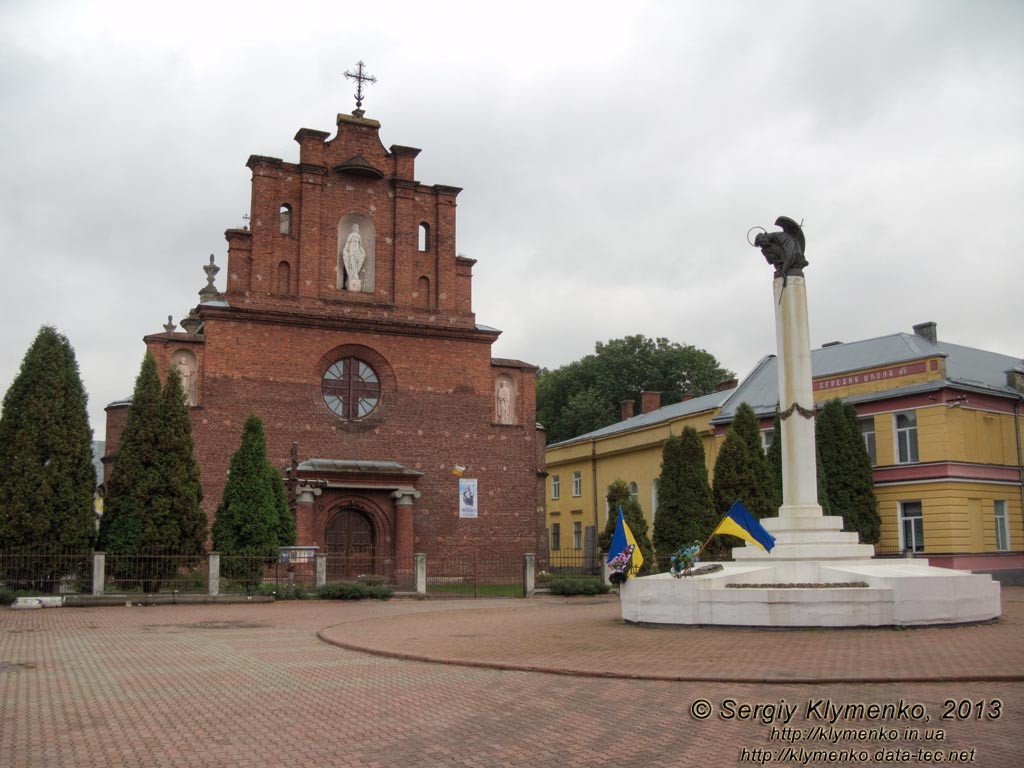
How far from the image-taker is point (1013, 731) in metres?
7.50

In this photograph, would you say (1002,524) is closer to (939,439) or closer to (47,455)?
(939,439)

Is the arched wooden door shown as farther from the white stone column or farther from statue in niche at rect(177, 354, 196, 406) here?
the white stone column

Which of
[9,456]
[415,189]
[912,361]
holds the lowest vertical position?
[9,456]

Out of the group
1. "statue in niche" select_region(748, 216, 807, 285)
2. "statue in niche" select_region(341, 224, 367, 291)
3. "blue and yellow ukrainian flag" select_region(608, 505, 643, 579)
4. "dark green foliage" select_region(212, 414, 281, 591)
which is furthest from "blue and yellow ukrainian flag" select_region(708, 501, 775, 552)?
"statue in niche" select_region(341, 224, 367, 291)

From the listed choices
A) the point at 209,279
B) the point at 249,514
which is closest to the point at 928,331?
the point at 249,514

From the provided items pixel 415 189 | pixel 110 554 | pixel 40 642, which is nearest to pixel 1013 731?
pixel 40 642

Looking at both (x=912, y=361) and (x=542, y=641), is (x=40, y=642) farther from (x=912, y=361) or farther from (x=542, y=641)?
(x=912, y=361)

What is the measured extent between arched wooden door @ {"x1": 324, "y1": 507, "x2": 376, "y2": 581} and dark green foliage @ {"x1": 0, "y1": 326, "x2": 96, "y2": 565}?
8491 mm

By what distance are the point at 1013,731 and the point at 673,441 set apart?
25.1 meters

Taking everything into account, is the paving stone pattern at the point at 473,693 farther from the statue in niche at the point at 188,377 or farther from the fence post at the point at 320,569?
the statue in niche at the point at 188,377

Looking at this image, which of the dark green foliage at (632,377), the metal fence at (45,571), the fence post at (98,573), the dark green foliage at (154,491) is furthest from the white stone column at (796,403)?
the dark green foliage at (632,377)

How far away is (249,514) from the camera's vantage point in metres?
26.1

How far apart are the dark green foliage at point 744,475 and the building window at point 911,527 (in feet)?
13.2

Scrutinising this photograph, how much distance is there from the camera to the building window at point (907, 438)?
3080 centimetres
